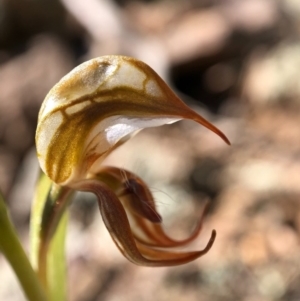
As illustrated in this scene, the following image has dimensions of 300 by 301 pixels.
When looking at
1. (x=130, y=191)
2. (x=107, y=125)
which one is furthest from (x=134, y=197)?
(x=107, y=125)

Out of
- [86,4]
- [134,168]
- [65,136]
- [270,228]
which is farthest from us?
[86,4]

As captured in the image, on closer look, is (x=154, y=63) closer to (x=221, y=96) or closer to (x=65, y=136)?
(x=221, y=96)

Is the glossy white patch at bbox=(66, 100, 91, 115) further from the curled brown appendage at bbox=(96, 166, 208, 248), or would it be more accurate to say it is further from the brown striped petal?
the curled brown appendage at bbox=(96, 166, 208, 248)

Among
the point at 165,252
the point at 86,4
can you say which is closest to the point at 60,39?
the point at 86,4

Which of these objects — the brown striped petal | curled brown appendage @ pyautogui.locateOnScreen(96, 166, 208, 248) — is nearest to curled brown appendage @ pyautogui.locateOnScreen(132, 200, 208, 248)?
curled brown appendage @ pyautogui.locateOnScreen(96, 166, 208, 248)

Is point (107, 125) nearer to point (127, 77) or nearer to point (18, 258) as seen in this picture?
point (127, 77)

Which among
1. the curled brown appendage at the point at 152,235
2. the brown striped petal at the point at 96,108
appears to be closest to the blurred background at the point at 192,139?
the curled brown appendage at the point at 152,235
